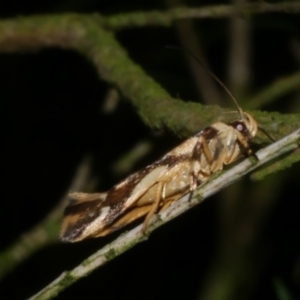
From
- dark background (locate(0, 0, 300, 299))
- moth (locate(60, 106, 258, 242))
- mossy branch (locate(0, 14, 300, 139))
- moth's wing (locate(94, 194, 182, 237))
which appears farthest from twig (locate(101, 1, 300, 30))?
dark background (locate(0, 0, 300, 299))

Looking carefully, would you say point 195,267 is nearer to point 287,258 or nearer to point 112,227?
point 287,258

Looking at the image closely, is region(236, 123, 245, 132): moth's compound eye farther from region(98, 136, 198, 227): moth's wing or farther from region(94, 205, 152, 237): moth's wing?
region(94, 205, 152, 237): moth's wing

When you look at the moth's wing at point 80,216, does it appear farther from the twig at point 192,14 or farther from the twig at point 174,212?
the twig at point 192,14

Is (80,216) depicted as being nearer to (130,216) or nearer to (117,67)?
(130,216)

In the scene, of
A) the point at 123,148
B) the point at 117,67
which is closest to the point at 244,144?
the point at 117,67

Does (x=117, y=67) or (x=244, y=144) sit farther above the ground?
(x=117, y=67)

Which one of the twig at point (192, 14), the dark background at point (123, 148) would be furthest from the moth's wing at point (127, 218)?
the dark background at point (123, 148)

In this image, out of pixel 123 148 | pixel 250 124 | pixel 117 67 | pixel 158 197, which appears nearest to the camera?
pixel 250 124
